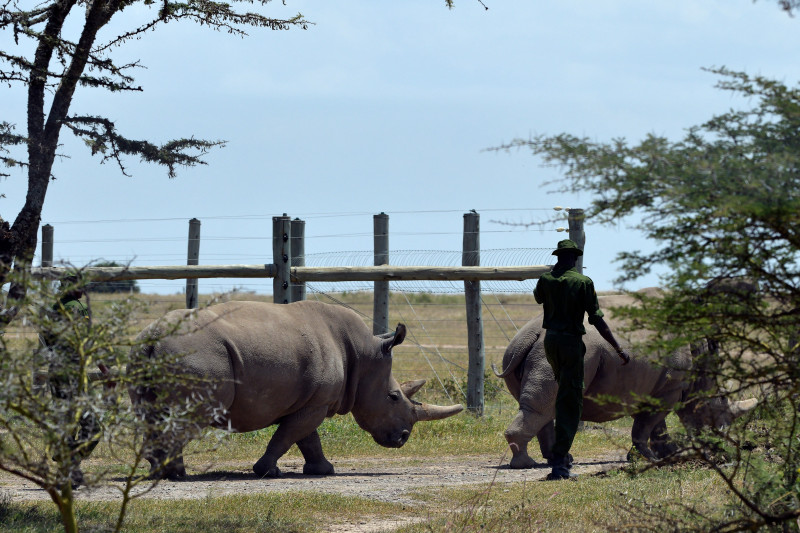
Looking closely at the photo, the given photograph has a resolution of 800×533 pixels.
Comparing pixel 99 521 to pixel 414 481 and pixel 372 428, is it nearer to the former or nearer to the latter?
pixel 414 481

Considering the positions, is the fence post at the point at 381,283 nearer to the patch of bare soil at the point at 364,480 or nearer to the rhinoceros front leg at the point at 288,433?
the patch of bare soil at the point at 364,480

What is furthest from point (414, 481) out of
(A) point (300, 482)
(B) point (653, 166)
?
(B) point (653, 166)

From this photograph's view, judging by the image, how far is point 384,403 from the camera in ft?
35.0

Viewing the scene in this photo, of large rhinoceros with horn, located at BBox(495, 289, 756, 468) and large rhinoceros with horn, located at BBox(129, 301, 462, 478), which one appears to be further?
large rhinoceros with horn, located at BBox(495, 289, 756, 468)

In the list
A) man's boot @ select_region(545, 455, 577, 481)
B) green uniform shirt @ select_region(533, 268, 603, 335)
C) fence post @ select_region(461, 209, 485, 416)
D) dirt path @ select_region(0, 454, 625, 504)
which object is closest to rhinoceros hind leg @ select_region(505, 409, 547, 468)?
dirt path @ select_region(0, 454, 625, 504)

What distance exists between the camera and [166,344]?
9047 millimetres

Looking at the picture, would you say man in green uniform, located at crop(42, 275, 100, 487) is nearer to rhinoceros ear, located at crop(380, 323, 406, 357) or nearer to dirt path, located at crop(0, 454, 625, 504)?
dirt path, located at crop(0, 454, 625, 504)

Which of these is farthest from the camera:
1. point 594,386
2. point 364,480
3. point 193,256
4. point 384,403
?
point 193,256

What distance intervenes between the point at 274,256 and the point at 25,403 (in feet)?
26.8

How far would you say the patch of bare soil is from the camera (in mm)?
8227

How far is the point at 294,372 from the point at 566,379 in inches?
97.3

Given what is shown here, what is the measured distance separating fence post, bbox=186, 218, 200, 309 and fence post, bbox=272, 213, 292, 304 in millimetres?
1579

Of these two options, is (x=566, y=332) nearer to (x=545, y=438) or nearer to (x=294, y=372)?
(x=545, y=438)

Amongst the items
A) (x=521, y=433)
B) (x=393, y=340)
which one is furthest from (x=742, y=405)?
(x=393, y=340)
